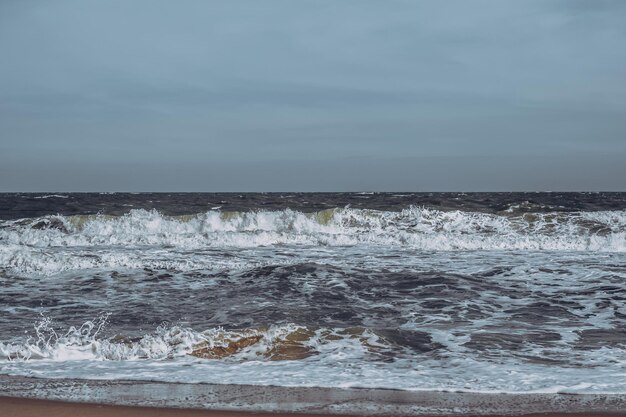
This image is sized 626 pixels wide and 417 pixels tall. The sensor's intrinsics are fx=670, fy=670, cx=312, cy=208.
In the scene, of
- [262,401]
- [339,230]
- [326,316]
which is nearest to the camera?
[262,401]

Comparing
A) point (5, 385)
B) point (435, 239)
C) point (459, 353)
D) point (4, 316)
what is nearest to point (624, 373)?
point (459, 353)

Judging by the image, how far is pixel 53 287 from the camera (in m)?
10.5

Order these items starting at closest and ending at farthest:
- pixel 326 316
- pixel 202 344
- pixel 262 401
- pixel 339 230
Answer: pixel 262 401
pixel 202 344
pixel 326 316
pixel 339 230

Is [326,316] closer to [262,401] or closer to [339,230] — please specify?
[262,401]

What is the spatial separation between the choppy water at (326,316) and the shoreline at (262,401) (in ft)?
0.75

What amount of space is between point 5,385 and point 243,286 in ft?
18.7

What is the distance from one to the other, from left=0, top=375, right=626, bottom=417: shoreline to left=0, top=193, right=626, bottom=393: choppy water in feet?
0.75

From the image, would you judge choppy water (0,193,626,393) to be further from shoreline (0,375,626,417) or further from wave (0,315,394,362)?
shoreline (0,375,626,417)

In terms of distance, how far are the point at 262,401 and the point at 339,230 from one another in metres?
20.0

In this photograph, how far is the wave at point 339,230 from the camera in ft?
64.5

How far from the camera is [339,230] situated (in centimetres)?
2452

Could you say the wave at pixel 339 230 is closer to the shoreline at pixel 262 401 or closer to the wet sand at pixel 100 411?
the shoreline at pixel 262 401

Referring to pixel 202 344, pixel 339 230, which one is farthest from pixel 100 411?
pixel 339 230

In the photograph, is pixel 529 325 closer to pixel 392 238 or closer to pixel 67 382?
pixel 67 382
